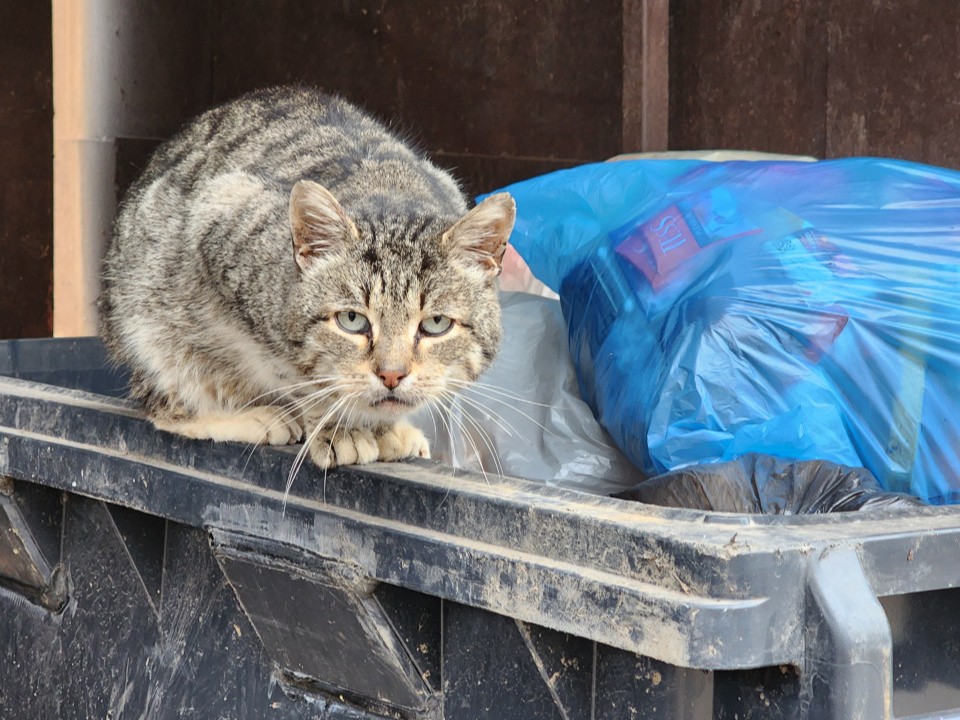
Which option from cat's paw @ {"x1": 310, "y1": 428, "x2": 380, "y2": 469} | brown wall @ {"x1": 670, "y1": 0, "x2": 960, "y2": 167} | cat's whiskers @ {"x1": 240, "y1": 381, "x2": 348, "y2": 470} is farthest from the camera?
brown wall @ {"x1": 670, "y1": 0, "x2": 960, "y2": 167}

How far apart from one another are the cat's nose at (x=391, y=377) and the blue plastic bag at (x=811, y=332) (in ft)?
1.49

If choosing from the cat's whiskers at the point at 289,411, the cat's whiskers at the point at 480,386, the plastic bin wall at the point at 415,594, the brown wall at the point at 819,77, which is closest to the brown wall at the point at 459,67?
the brown wall at the point at 819,77

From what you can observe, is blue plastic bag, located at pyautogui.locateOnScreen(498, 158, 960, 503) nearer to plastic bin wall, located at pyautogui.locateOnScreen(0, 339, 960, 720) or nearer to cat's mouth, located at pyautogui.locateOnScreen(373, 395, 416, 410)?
cat's mouth, located at pyautogui.locateOnScreen(373, 395, 416, 410)

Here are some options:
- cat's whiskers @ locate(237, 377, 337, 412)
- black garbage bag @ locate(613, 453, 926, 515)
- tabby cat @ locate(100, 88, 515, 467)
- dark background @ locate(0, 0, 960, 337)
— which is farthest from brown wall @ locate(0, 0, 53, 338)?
black garbage bag @ locate(613, 453, 926, 515)

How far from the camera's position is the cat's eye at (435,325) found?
6.32 ft

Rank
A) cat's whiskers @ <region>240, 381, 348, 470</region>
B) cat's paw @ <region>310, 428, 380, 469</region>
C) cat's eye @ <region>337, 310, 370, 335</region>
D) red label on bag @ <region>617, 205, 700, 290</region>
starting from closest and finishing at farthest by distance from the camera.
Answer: cat's paw @ <region>310, 428, 380, 469</region> → cat's whiskers @ <region>240, 381, 348, 470</region> → cat's eye @ <region>337, 310, 370, 335</region> → red label on bag @ <region>617, 205, 700, 290</region>

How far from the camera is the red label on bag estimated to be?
2146 millimetres

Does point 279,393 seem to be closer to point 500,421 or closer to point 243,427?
point 243,427

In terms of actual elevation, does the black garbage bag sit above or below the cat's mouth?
below

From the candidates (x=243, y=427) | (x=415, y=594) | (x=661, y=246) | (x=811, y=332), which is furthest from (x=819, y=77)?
(x=415, y=594)

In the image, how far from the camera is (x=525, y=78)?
4.04 metres

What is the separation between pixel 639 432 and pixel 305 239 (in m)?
0.65

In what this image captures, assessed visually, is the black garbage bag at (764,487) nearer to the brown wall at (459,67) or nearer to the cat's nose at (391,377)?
the cat's nose at (391,377)

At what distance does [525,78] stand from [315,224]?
2324 mm
